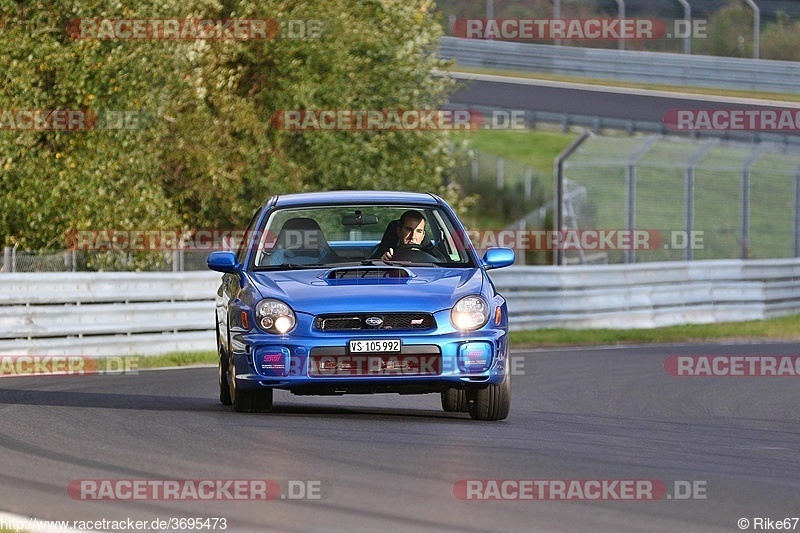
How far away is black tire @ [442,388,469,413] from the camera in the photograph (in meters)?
12.1

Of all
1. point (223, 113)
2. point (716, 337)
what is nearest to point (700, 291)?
point (716, 337)

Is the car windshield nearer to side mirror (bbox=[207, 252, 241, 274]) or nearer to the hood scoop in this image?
side mirror (bbox=[207, 252, 241, 274])

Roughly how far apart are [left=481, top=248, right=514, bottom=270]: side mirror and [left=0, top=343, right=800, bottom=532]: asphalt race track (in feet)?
3.55

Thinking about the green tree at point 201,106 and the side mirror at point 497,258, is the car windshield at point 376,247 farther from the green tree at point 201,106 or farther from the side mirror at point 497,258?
the green tree at point 201,106

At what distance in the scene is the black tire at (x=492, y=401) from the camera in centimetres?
1123

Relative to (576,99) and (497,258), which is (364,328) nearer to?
(497,258)

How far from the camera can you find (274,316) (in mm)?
10961
